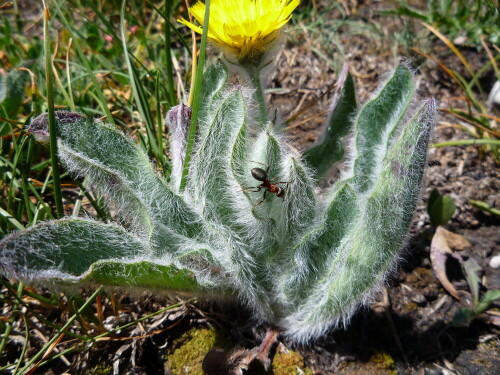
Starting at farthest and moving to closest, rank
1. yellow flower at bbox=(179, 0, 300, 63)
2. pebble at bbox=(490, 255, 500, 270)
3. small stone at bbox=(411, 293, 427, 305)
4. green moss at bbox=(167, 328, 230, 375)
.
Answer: pebble at bbox=(490, 255, 500, 270), small stone at bbox=(411, 293, 427, 305), green moss at bbox=(167, 328, 230, 375), yellow flower at bbox=(179, 0, 300, 63)

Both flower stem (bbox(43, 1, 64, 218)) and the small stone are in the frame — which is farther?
the small stone

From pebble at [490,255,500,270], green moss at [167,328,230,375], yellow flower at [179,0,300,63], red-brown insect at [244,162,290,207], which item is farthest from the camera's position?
pebble at [490,255,500,270]

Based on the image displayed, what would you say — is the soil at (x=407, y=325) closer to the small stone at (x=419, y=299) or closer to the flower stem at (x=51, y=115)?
the small stone at (x=419, y=299)

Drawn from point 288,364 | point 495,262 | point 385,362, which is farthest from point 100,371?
point 495,262

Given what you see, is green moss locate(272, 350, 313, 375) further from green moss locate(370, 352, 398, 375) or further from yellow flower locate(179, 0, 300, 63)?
yellow flower locate(179, 0, 300, 63)

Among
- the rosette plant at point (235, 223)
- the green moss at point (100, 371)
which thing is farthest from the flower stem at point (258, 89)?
the green moss at point (100, 371)

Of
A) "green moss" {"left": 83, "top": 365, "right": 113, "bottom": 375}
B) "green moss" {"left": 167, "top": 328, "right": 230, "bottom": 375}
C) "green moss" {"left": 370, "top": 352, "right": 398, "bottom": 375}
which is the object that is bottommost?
"green moss" {"left": 83, "top": 365, "right": 113, "bottom": 375}

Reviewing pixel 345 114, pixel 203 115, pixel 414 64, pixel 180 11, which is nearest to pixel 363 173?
pixel 345 114

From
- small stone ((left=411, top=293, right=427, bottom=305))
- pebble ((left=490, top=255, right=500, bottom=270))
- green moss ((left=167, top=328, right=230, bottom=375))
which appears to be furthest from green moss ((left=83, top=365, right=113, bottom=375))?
pebble ((left=490, top=255, right=500, bottom=270))
